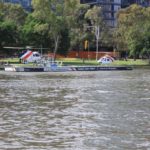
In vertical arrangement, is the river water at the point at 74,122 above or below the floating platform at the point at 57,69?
above

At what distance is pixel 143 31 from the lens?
5482 inches

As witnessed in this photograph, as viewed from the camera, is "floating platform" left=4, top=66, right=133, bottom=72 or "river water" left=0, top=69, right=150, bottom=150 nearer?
"river water" left=0, top=69, right=150, bottom=150

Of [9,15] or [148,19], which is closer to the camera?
[148,19]

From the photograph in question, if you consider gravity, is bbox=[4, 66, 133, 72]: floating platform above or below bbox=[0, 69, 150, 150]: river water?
below

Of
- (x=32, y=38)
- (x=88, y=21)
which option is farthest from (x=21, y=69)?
(x=88, y=21)

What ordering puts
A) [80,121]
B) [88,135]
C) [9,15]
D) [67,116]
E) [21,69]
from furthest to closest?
[9,15]
[21,69]
[67,116]
[80,121]
[88,135]

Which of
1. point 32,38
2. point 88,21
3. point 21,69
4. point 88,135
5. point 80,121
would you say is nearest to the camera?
point 88,135

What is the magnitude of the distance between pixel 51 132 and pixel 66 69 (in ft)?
235

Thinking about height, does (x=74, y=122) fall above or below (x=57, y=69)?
above

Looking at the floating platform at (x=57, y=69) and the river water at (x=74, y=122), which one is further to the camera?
the floating platform at (x=57, y=69)

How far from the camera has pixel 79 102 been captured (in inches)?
1391

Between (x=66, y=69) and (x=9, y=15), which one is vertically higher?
(x=9, y=15)

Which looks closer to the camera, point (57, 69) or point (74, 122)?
point (74, 122)

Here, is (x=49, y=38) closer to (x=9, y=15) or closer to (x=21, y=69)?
(x=9, y=15)
